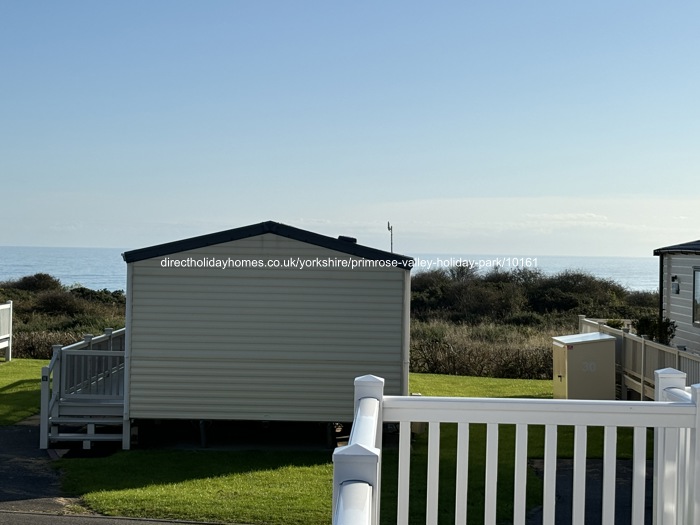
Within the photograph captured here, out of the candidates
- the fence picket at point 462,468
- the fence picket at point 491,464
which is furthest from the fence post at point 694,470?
the fence picket at point 462,468

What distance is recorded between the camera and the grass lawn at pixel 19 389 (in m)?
13.5

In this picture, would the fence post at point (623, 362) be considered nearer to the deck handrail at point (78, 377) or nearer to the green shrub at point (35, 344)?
the deck handrail at point (78, 377)

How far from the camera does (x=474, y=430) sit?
12352 mm

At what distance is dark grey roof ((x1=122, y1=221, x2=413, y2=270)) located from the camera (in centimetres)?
1083

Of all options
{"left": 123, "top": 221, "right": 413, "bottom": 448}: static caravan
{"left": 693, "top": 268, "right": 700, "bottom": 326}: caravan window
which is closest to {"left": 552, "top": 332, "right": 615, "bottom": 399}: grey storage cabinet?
{"left": 693, "top": 268, "right": 700, "bottom": 326}: caravan window

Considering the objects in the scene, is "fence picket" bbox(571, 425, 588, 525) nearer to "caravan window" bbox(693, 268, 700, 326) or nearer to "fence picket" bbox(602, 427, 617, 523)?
"fence picket" bbox(602, 427, 617, 523)

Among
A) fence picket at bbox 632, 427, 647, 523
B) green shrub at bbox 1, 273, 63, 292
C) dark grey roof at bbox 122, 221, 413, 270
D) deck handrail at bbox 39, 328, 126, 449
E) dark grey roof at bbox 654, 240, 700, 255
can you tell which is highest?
dark grey roof at bbox 654, 240, 700, 255

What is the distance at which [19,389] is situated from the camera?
16.0m

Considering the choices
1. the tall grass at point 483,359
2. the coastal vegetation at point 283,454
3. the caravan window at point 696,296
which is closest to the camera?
the coastal vegetation at point 283,454

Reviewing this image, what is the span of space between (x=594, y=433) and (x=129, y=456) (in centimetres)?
660

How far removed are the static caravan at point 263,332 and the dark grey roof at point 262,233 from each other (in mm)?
46

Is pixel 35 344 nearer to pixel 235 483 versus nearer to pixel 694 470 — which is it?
pixel 235 483

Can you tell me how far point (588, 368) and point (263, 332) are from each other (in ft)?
19.5

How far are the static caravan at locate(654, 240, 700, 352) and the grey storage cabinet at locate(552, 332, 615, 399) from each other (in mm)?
1191
